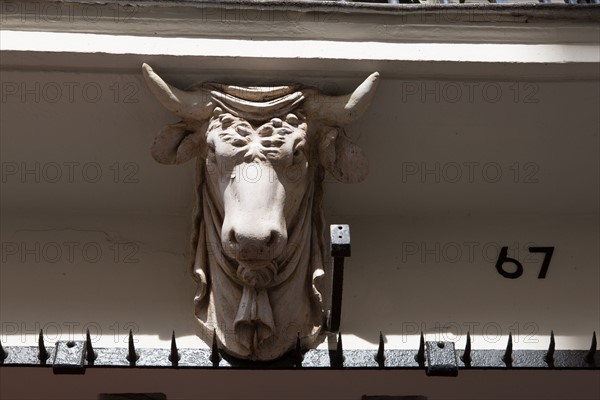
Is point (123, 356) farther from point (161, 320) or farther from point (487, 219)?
point (487, 219)

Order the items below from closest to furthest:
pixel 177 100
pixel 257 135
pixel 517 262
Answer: pixel 257 135
pixel 177 100
pixel 517 262

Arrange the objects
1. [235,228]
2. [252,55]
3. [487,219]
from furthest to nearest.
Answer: [487,219], [252,55], [235,228]

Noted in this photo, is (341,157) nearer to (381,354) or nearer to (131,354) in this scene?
(381,354)

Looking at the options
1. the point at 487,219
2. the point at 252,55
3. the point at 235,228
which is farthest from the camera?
the point at 487,219

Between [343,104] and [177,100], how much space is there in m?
0.71

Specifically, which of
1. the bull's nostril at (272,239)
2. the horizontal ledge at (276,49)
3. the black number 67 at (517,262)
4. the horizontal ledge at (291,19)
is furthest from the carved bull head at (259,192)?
the black number 67 at (517,262)

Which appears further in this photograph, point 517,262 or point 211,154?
point 517,262

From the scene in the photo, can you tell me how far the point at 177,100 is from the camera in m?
6.08

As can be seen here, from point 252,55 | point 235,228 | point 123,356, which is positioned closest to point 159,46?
point 252,55

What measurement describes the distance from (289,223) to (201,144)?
0.54 m

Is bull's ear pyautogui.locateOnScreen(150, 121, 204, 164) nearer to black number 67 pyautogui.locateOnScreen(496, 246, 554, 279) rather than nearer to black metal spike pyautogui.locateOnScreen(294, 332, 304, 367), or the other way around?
black metal spike pyautogui.locateOnScreen(294, 332, 304, 367)

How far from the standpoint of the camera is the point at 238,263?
19.3 feet

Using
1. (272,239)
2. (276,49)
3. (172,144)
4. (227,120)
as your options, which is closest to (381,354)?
(272,239)

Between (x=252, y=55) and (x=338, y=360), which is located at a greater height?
(x=252, y=55)
